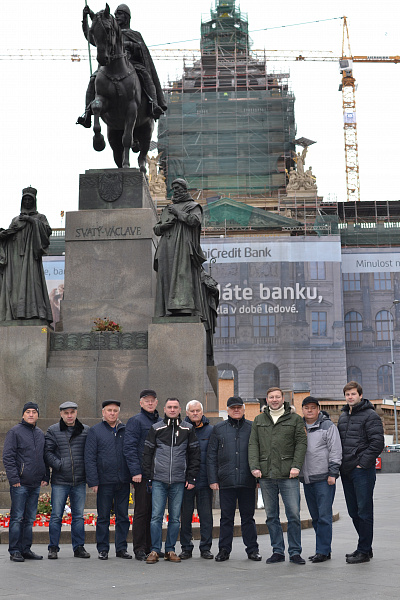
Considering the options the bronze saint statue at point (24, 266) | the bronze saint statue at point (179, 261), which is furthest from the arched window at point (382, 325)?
the bronze saint statue at point (24, 266)

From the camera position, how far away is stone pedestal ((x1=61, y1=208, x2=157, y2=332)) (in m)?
13.4

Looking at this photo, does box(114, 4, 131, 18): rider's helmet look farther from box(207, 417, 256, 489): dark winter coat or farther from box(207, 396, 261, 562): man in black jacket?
box(207, 417, 256, 489): dark winter coat

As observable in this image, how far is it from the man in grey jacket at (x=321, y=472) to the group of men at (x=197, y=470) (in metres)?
0.01

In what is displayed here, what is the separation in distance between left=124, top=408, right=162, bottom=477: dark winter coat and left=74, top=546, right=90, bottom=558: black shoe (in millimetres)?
923

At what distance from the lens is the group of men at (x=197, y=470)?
8156mm

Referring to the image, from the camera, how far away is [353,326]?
197ft

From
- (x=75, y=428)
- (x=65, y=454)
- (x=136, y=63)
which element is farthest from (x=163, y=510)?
(x=136, y=63)

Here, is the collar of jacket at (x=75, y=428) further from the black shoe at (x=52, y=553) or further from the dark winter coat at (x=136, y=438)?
the black shoe at (x=52, y=553)

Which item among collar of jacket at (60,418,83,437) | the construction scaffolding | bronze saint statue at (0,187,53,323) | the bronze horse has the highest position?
the construction scaffolding

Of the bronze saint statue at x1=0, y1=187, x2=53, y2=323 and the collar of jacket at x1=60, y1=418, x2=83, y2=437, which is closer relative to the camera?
the collar of jacket at x1=60, y1=418, x2=83, y2=437

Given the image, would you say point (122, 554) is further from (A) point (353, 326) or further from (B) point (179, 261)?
(A) point (353, 326)

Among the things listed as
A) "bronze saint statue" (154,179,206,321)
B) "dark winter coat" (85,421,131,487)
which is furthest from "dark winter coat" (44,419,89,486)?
"bronze saint statue" (154,179,206,321)

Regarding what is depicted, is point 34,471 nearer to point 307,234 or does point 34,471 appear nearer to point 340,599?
point 340,599

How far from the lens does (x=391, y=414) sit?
160 feet
